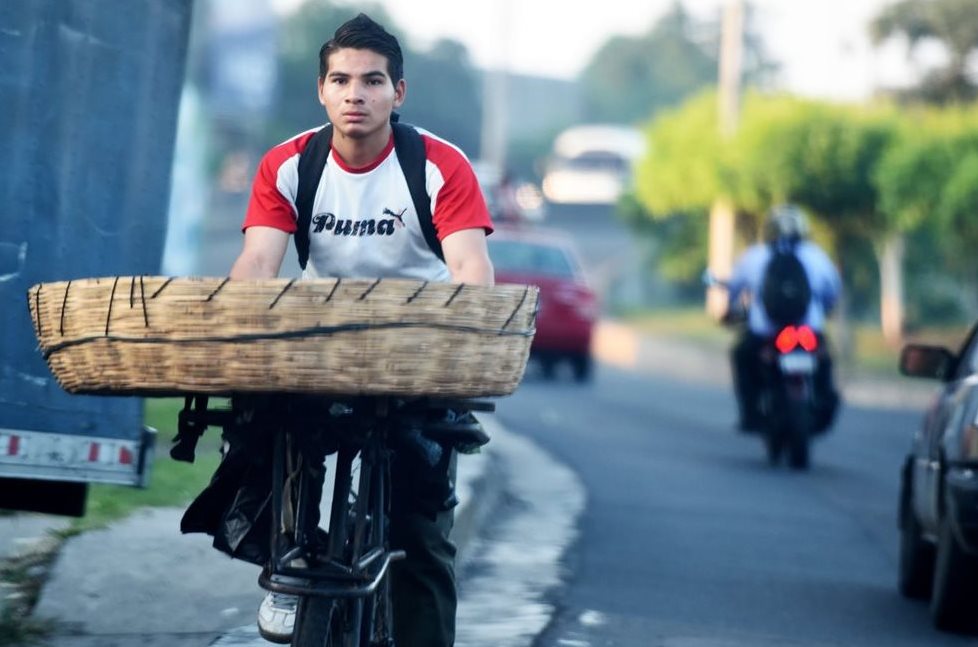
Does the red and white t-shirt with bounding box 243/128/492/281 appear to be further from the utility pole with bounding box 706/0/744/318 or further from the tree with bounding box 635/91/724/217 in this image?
the utility pole with bounding box 706/0/744/318

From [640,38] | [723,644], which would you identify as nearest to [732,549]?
[723,644]

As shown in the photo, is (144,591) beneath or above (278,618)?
beneath

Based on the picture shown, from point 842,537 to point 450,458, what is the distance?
6.39 metres

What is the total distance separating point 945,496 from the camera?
7688mm

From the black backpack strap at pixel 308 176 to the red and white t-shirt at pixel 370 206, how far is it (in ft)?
0.04

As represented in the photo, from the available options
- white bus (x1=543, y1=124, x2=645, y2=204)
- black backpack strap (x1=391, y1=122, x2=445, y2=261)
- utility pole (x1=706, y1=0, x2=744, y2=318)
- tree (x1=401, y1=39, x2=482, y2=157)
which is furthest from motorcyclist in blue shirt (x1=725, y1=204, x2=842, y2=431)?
tree (x1=401, y1=39, x2=482, y2=157)

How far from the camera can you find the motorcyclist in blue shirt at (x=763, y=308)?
48.8 feet

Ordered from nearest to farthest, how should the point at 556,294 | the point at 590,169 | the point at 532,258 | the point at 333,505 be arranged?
1. the point at 333,505
2. the point at 556,294
3. the point at 532,258
4. the point at 590,169

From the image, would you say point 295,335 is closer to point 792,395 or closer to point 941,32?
point 792,395

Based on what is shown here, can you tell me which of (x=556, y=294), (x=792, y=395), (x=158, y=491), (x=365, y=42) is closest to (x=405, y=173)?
(x=365, y=42)

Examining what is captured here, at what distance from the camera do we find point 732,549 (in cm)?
1011

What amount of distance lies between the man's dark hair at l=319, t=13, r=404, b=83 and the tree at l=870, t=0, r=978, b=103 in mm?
47777

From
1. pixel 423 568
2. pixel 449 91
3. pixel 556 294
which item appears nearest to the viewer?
pixel 423 568

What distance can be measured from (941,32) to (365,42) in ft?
160
